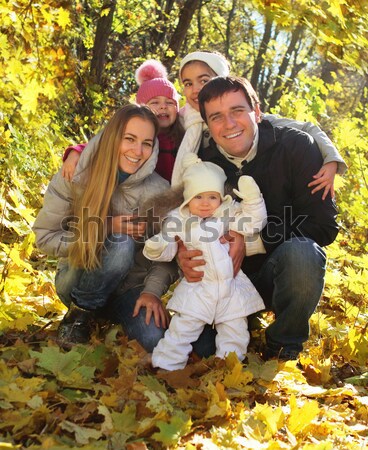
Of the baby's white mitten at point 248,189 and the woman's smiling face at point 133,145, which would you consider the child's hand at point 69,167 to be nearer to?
the woman's smiling face at point 133,145

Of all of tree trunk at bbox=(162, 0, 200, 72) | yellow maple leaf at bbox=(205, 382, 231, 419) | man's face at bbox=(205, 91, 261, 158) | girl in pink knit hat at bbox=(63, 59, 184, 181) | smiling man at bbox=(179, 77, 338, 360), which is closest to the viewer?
yellow maple leaf at bbox=(205, 382, 231, 419)

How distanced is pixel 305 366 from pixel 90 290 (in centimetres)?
117

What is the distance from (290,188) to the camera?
2.95 metres

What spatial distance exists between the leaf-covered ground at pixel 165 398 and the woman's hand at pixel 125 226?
545 millimetres

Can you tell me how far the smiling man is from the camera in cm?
280

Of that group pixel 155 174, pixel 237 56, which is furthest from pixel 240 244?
pixel 237 56

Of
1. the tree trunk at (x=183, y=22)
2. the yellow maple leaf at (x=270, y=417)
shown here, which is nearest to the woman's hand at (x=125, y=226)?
the yellow maple leaf at (x=270, y=417)

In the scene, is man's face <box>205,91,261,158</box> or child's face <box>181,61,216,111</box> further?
child's face <box>181,61,216,111</box>

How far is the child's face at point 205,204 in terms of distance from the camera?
281cm

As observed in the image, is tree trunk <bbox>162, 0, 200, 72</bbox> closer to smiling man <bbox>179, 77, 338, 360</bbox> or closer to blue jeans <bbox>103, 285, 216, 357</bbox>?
smiling man <bbox>179, 77, 338, 360</bbox>

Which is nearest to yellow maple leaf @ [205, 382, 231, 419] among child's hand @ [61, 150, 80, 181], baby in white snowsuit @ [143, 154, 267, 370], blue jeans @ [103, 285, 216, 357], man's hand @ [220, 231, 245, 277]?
baby in white snowsuit @ [143, 154, 267, 370]

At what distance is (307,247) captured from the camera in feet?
8.96

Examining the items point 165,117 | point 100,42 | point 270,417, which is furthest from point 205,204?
point 100,42

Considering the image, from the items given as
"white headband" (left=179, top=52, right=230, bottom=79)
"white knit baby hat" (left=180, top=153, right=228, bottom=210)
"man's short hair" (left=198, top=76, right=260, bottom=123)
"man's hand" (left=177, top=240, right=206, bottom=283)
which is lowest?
"man's hand" (left=177, top=240, right=206, bottom=283)
